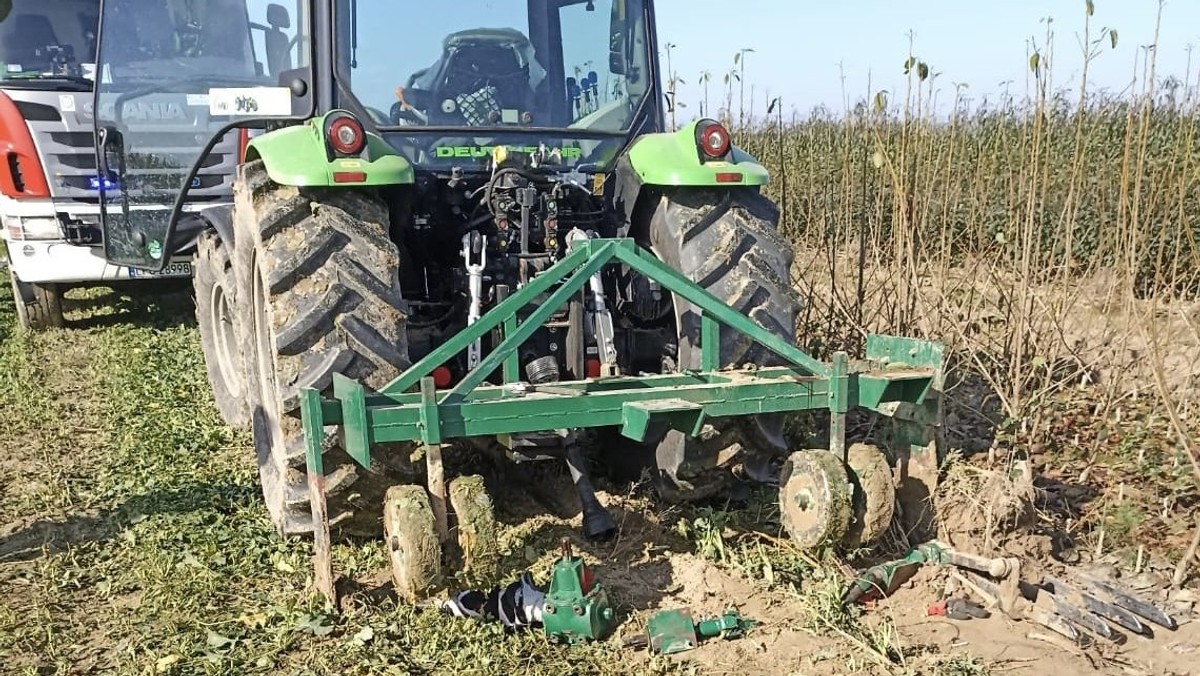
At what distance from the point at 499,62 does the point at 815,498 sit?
2270 millimetres

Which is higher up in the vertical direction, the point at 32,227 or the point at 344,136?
the point at 344,136

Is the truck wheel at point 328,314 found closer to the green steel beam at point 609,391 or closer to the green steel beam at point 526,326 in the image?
the green steel beam at point 609,391

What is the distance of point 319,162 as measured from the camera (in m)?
3.43

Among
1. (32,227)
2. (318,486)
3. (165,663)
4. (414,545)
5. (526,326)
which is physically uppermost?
(32,227)

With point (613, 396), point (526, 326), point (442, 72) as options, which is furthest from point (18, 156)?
point (613, 396)

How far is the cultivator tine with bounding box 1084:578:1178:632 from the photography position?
3207 mm

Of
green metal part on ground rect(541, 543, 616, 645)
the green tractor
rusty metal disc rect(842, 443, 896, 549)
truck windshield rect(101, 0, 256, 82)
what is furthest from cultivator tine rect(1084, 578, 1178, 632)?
truck windshield rect(101, 0, 256, 82)

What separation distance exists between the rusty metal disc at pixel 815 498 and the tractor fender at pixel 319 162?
1.67 m

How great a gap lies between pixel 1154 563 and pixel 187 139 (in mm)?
4964

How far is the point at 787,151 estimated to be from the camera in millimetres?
10234

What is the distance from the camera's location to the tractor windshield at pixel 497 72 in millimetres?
4098

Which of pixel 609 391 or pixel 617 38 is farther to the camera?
pixel 617 38

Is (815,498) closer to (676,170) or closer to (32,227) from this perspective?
(676,170)

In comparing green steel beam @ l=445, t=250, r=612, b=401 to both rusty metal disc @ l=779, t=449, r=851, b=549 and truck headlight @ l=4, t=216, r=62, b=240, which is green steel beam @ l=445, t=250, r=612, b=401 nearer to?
rusty metal disc @ l=779, t=449, r=851, b=549
